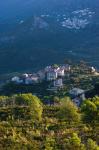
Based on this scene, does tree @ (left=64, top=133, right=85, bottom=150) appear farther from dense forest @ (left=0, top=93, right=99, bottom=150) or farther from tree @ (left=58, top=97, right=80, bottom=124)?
tree @ (left=58, top=97, right=80, bottom=124)

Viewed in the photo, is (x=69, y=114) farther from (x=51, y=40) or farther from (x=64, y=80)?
(x=51, y=40)

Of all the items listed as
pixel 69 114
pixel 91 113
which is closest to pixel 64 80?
pixel 69 114

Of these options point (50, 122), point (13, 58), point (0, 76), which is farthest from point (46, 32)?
point (50, 122)

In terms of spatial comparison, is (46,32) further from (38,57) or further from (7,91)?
(7,91)

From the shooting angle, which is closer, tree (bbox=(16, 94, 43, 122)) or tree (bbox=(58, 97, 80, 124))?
Result: tree (bbox=(58, 97, 80, 124))

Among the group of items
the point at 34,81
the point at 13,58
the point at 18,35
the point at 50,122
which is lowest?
the point at 18,35

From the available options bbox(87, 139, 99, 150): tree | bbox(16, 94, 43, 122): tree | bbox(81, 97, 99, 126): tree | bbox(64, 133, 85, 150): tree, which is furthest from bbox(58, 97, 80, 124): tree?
bbox(87, 139, 99, 150): tree
